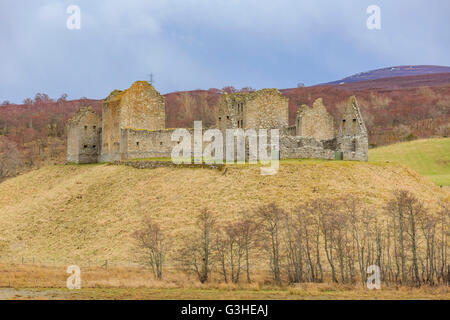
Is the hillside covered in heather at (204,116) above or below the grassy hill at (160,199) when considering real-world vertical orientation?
above

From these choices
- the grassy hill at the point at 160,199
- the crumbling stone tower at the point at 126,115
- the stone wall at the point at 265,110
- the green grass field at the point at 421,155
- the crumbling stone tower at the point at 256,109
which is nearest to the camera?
the grassy hill at the point at 160,199

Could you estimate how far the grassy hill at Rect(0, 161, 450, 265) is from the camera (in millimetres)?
36094

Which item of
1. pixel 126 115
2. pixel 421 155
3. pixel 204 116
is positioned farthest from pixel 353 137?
pixel 204 116

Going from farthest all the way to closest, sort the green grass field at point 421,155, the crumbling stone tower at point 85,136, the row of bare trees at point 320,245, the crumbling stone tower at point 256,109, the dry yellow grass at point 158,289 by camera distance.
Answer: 1. the green grass field at point 421,155
2. the crumbling stone tower at point 85,136
3. the crumbling stone tower at point 256,109
4. the row of bare trees at point 320,245
5. the dry yellow grass at point 158,289

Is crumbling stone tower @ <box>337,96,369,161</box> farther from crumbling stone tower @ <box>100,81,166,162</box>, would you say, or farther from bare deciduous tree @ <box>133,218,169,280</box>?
bare deciduous tree @ <box>133,218,169,280</box>

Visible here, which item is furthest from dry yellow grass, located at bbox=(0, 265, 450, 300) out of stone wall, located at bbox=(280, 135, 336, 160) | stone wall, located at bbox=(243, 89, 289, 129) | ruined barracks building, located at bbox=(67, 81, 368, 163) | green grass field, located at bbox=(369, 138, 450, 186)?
green grass field, located at bbox=(369, 138, 450, 186)

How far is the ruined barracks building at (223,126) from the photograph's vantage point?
4594cm

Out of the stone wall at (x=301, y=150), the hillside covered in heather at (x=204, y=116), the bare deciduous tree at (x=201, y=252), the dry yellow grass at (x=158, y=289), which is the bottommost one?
the dry yellow grass at (x=158, y=289)

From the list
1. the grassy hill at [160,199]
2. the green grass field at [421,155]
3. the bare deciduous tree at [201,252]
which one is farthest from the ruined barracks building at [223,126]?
the green grass field at [421,155]

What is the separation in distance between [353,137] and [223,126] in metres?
11.5

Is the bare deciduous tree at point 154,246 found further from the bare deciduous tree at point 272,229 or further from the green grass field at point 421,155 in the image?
the green grass field at point 421,155

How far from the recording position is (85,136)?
60.1 m

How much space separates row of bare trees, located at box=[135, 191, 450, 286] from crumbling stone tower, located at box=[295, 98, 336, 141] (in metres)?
17.4
